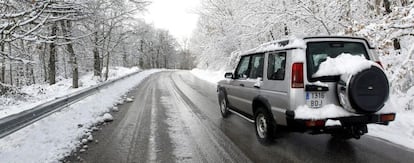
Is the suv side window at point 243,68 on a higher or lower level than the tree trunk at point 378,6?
lower

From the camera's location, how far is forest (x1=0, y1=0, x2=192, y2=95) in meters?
7.05

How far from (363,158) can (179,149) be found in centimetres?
314

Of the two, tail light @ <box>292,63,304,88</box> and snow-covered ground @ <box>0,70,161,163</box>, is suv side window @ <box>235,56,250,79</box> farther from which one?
snow-covered ground @ <box>0,70,161,163</box>

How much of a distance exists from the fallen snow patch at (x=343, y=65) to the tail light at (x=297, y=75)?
0.23 meters

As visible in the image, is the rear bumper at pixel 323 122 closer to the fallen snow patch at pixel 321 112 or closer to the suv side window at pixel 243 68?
the fallen snow patch at pixel 321 112

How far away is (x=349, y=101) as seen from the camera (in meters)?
4.38

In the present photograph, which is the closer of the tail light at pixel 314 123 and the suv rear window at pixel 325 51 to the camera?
the tail light at pixel 314 123

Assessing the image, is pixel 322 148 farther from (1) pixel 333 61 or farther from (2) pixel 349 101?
(1) pixel 333 61

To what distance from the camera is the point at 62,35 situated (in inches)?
568

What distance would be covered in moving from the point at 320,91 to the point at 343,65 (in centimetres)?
56

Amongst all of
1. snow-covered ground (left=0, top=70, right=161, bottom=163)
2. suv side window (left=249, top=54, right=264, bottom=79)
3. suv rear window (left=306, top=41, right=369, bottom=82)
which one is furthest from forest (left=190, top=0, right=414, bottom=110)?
snow-covered ground (left=0, top=70, right=161, bottom=163)

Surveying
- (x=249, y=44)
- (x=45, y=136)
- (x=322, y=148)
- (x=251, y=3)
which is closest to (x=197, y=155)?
(x=322, y=148)

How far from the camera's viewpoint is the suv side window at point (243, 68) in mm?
6766

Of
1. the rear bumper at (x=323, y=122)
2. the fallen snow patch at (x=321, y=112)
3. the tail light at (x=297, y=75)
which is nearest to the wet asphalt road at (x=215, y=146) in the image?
the rear bumper at (x=323, y=122)
